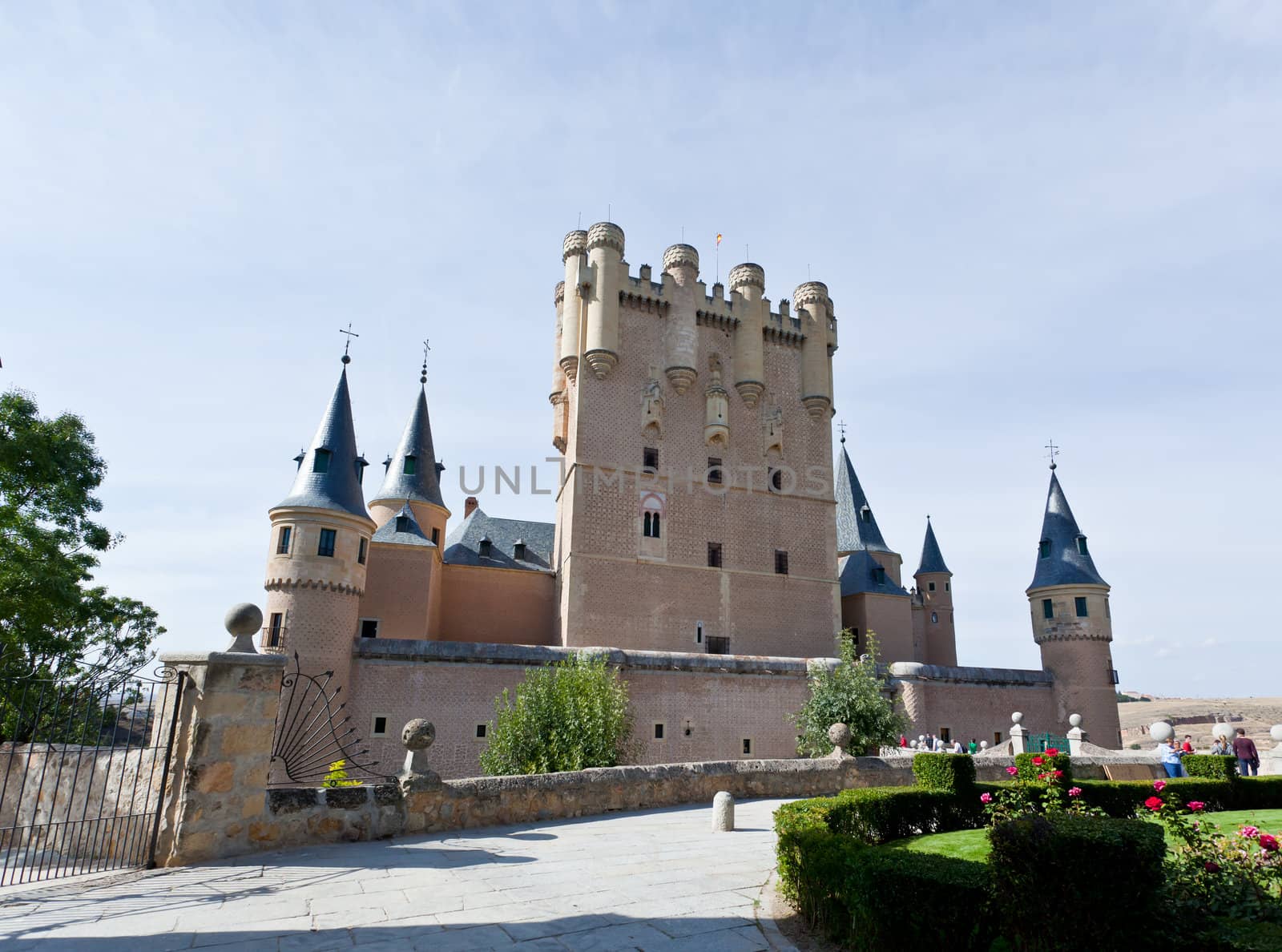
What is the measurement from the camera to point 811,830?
6.36m

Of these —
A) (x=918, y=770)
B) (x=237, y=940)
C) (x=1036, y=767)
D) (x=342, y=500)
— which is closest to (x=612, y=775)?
(x=918, y=770)

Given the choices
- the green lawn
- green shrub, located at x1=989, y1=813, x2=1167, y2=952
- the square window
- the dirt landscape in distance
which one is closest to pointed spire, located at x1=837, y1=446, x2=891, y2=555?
the dirt landscape in distance

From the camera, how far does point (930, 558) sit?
36969mm

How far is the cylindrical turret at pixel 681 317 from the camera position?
95.1ft

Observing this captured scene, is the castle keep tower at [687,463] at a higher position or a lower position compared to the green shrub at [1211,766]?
higher

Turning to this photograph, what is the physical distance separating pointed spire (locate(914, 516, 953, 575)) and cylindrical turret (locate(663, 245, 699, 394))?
15542 mm

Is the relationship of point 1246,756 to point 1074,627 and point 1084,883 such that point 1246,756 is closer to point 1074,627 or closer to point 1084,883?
point 1074,627

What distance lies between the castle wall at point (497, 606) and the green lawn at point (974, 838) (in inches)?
731

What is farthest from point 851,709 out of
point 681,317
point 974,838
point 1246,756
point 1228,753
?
point 681,317

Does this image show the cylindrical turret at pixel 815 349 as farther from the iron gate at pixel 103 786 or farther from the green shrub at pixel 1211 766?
the iron gate at pixel 103 786

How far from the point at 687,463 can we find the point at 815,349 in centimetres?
760

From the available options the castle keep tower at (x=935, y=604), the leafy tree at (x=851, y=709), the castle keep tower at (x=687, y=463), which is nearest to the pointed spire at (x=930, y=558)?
the castle keep tower at (x=935, y=604)

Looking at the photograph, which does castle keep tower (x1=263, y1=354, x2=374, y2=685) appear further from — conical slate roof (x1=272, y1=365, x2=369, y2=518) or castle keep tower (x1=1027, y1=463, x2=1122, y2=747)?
castle keep tower (x1=1027, y1=463, x2=1122, y2=747)

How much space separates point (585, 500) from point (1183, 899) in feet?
74.5
